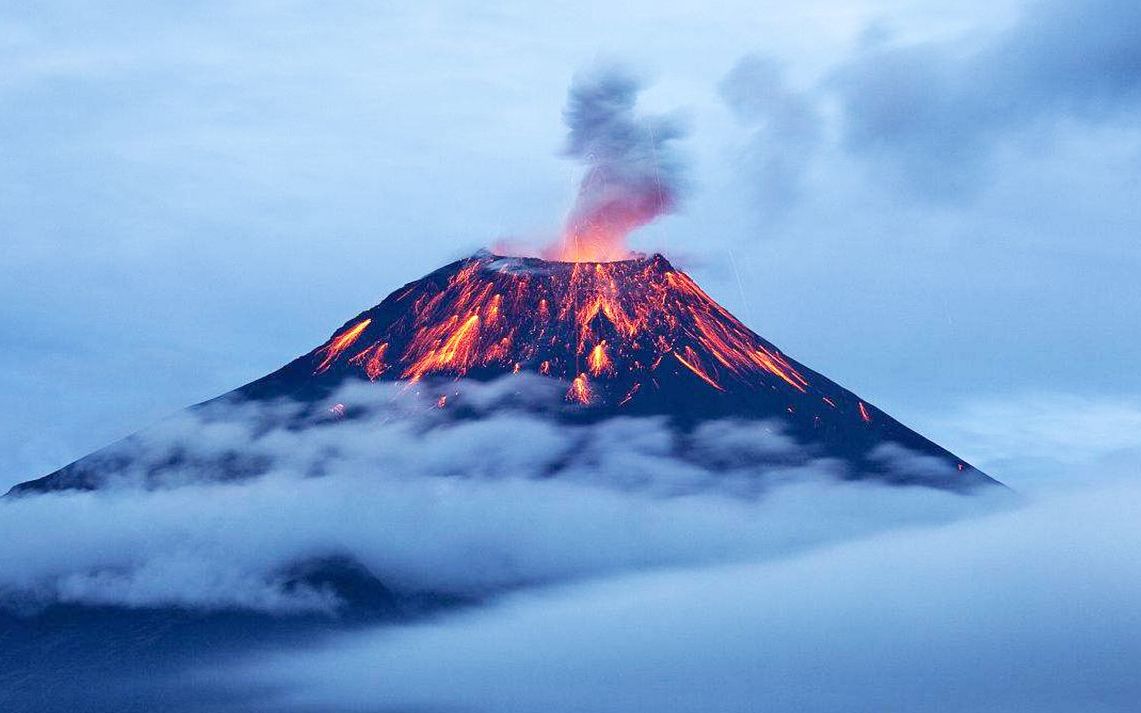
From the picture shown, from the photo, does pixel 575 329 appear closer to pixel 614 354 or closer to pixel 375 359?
pixel 614 354

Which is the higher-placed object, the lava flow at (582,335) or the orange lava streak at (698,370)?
the lava flow at (582,335)

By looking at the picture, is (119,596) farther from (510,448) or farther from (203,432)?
(510,448)

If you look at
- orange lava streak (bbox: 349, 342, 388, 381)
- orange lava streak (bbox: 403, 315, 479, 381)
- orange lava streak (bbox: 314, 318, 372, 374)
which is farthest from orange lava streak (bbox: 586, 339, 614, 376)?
orange lava streak (bbox: 314, 318, 372, 374)

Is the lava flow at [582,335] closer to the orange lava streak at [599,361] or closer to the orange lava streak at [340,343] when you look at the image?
the orange lava streak at [599,361]

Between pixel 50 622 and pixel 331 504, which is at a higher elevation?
pixel 331 504

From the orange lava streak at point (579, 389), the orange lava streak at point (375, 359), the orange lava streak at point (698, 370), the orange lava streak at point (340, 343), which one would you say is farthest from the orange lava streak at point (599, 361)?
the orange lava streak at point (340, 343)

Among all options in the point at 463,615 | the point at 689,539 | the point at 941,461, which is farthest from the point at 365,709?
the point at 941,461
